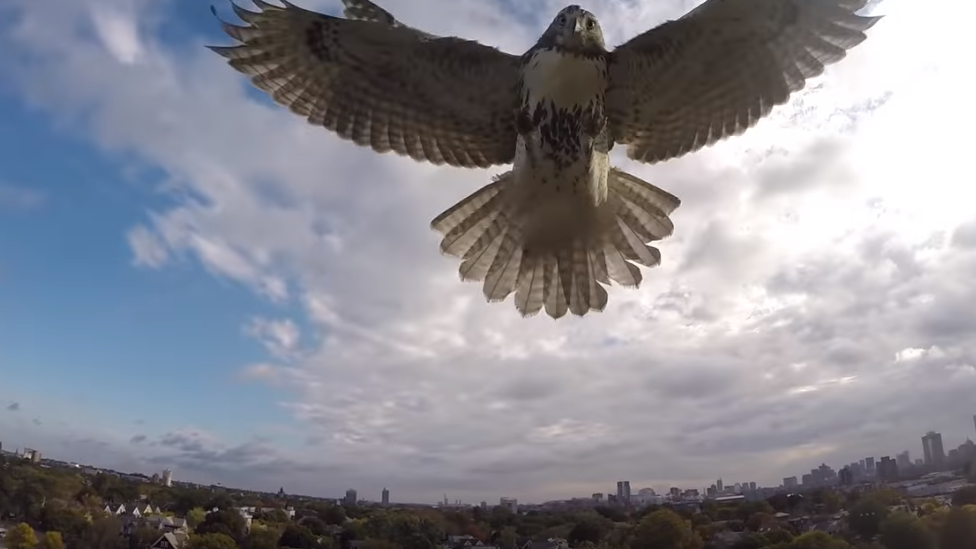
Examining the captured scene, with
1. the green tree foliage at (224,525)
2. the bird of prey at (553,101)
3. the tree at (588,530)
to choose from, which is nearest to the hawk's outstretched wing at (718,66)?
the bird of prey at (553,101)

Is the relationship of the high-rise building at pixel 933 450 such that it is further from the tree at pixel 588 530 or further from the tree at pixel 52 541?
the tree at pixel 52 541

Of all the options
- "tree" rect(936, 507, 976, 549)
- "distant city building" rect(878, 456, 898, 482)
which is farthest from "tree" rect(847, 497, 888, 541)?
→ "distant city building" rect(878, 456, 898, 482)

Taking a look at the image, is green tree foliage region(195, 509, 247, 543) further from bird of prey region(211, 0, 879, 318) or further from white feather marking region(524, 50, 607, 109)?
white feather marking region(524, 50, 607, 109)

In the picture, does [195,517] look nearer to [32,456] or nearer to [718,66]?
[32,456]

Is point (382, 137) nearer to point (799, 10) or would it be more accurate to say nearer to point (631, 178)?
point (631, 178)

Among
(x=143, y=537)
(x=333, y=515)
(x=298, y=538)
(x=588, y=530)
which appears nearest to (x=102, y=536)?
(x=143, y=537)

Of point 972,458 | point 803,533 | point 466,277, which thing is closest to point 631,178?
point 466,277
